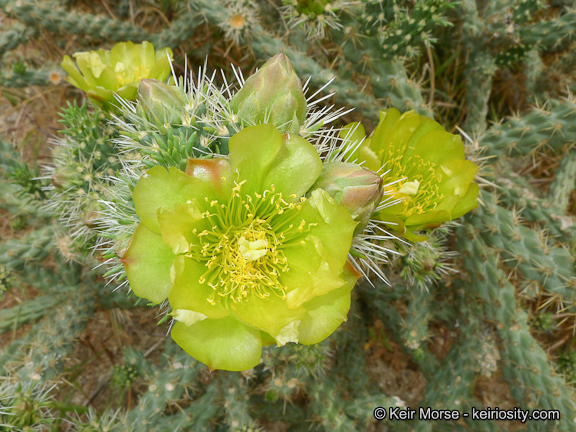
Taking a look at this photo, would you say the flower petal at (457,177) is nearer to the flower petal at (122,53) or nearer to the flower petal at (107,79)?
the flower petal at (107,79)

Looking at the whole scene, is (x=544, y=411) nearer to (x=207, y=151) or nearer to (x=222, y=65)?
(x=207, y=151)

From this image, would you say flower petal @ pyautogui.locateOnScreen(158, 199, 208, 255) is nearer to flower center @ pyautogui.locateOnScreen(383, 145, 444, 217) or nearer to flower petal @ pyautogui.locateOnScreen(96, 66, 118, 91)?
flower center @ pyautogui.locateOnScreen(383, 145, 444, 217)

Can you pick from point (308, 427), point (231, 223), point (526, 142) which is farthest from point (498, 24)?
point (308, 427)

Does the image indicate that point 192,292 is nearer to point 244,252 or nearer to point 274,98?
point 244,252

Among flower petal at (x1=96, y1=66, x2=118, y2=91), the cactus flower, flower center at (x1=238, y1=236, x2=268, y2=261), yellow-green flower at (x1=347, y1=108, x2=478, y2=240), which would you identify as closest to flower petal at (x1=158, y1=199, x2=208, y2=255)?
the cactus flower

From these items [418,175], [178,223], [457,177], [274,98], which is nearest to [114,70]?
[274,98]

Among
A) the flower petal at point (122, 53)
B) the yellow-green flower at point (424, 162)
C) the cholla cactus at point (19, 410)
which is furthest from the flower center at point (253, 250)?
the flower petal at point (122, 53)
